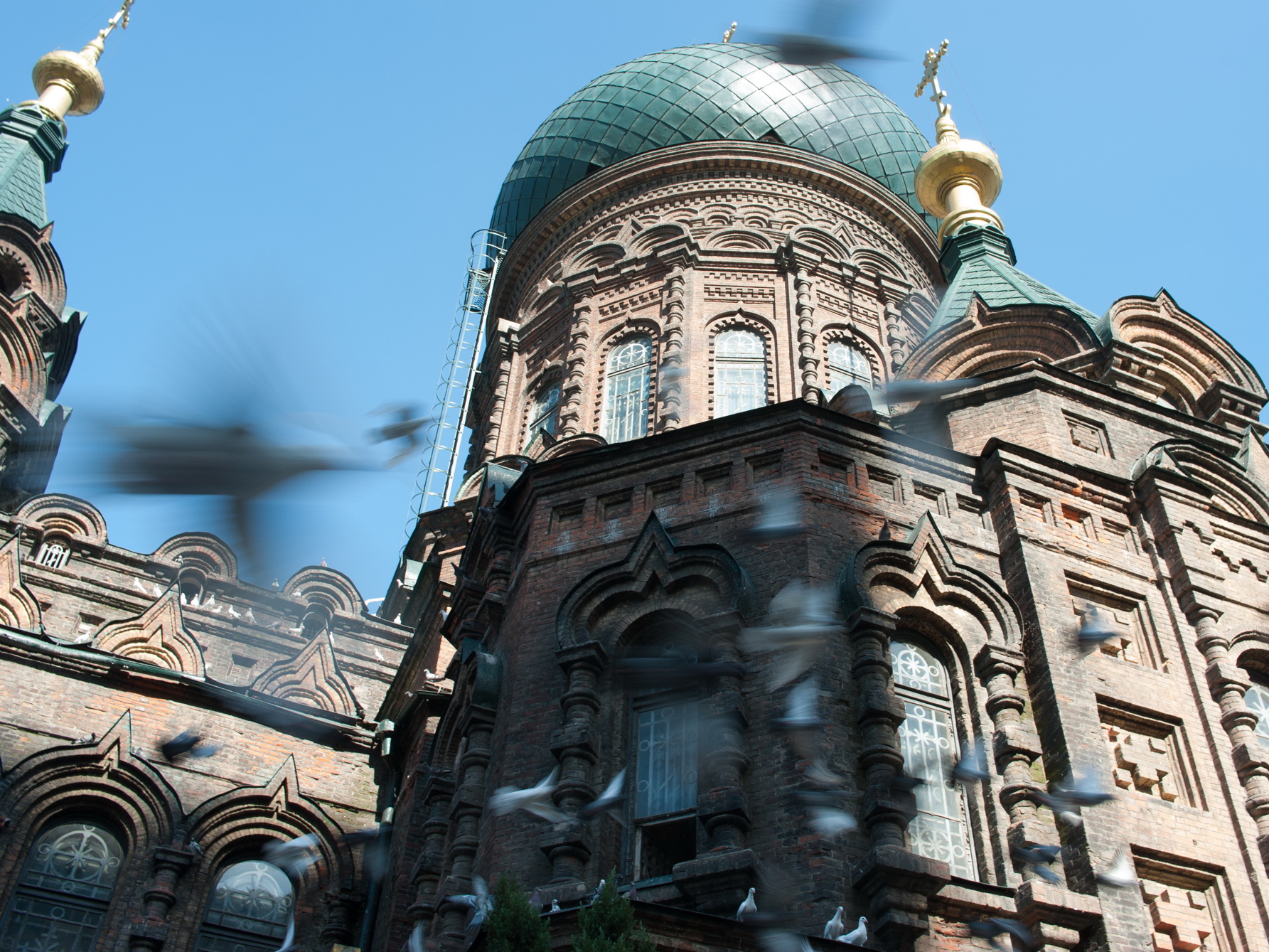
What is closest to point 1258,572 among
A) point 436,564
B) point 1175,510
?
point 1175,510

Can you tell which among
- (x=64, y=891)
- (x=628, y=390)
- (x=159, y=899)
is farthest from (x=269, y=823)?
(x=628, y=390)

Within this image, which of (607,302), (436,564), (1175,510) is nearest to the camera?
(1175,510)

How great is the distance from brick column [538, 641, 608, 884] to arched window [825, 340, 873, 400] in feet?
28.4

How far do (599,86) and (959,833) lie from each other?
16925mm

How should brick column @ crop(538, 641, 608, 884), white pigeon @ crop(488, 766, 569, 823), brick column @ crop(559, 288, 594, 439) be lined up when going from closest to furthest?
1. brick column @ crop(538, 641, 608, 884)
2. white pigeon @ crop(488, 766, 569, 823)
3. brick column @ crop(559, 288, 594, 439)

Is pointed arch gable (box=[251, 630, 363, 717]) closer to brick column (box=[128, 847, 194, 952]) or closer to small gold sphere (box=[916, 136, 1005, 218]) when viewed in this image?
brick column (box=[128, 847, 194, 952])

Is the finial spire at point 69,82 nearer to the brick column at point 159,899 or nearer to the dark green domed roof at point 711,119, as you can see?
the dark green domed roof at point 711,119

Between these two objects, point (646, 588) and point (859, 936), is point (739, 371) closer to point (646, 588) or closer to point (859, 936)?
point (646, 588)

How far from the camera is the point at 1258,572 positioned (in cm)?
1120

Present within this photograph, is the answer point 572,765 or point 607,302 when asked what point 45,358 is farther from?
point 572,765

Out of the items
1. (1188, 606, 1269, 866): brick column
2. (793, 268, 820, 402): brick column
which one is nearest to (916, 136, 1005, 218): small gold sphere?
(793, 268, 820, 402): brick column

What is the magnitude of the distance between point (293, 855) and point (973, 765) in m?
6.79

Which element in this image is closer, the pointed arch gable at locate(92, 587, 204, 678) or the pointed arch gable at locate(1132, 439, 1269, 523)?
the pointed arch gable at locate(1132, 439, 1269, 523)

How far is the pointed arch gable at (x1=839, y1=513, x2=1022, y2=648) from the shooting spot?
9688mm
